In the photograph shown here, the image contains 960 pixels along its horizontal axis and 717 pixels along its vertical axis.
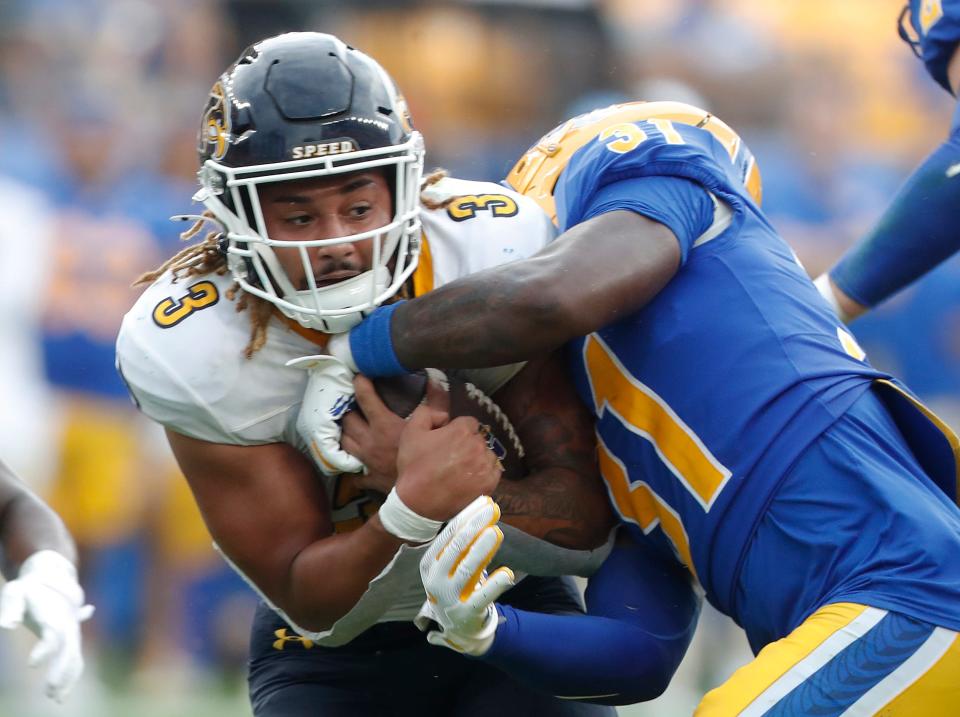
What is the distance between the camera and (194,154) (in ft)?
18.4

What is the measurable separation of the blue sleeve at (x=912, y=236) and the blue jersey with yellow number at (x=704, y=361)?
81 cm

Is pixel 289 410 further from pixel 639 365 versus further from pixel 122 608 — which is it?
pixel 122 608

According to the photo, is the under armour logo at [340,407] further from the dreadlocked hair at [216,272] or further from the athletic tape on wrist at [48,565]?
the athletic tape on wrist at [48,565]

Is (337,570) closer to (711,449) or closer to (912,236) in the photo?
(711,449)

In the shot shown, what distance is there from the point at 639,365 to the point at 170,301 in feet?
2.77

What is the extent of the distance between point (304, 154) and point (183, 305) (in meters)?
0.35

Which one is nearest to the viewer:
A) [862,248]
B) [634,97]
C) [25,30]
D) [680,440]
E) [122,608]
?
[680,440]

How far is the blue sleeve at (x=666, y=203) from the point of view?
237 cm

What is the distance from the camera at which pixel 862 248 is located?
10.9ft

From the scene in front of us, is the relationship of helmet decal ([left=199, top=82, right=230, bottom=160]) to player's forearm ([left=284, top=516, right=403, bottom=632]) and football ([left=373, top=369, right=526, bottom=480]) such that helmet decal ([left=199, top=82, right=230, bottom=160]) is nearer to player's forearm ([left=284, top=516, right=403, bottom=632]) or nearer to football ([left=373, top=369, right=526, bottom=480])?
football ([left=373, top=369, right=526, bottom=480])

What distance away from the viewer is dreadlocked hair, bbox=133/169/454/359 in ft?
8.23

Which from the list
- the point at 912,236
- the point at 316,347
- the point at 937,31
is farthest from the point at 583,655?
the point at 937,31

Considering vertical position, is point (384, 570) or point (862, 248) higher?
point (862, 248)

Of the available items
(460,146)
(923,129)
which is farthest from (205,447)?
(923,129)
